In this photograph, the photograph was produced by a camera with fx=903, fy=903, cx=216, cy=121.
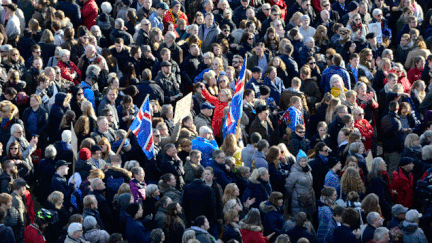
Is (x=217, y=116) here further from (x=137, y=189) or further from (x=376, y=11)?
(x=376, y=11)

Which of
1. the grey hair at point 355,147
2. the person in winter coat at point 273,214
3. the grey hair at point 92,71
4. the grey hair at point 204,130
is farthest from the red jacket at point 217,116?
the person in winter coat at point 273,214

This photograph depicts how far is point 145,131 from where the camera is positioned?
13.5 m

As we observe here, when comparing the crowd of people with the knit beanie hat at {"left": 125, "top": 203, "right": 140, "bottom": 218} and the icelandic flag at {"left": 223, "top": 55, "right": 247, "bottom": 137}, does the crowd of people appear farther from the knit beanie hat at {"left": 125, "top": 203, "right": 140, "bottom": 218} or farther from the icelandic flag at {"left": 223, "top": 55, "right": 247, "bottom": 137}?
the icelandic flag at {"left": 223, "top": 55, "right": 247, "bottom": 137}

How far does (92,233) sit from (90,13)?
826cm

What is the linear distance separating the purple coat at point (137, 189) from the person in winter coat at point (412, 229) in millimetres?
3620

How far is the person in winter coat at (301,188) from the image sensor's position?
1304cm

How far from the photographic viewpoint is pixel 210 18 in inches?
723

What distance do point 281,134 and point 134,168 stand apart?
3880mm

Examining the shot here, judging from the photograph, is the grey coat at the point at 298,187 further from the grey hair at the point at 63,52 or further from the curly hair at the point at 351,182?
the grey hair at the point at 63,52

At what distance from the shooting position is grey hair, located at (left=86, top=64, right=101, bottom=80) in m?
15.7

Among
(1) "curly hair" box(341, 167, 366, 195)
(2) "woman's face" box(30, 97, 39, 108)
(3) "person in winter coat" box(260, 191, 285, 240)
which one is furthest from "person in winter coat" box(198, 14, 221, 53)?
(3) "person in winter coat" box(260, 191, 285, 240)

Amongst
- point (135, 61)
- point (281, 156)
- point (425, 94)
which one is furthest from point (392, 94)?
point (135, 61)

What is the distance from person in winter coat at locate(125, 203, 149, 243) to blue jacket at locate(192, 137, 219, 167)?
6.77 ft

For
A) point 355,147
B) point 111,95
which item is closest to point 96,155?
point 111,95
